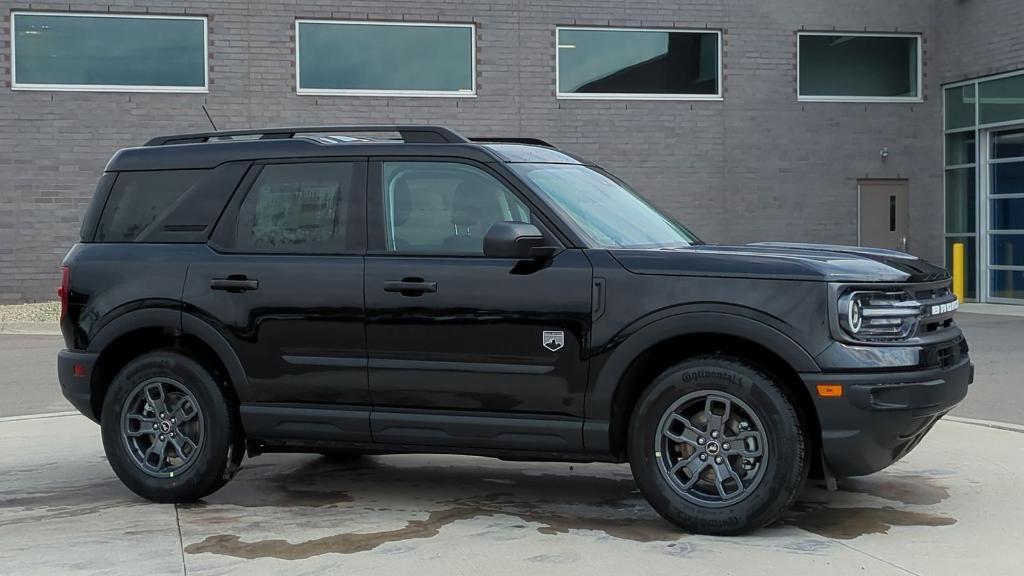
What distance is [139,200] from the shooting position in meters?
6.86

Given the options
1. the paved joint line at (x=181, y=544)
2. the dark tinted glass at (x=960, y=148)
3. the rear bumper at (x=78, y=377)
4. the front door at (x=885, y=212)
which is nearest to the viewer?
the paved joint line at (x=181, y=544)

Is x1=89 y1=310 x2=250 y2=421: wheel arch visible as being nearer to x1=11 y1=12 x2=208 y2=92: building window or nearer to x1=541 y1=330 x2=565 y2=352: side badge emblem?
x1=541 y1=330 x2=565 y2=352: side badge emblem

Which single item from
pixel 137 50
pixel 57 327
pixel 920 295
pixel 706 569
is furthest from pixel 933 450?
pixel 137 50

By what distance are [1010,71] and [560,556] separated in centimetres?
1935

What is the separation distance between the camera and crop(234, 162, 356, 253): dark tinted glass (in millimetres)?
6410

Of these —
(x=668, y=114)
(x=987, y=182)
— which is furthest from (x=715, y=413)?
(x=987, y=182)

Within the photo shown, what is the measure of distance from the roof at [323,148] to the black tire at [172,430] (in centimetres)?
109

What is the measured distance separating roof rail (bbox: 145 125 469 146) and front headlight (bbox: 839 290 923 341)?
2.13m

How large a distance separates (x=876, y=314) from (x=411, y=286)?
221 centimetres

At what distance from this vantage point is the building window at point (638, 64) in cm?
2297

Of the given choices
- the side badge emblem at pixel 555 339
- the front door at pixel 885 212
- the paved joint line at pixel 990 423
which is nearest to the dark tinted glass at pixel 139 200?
the side badge emblem at pixel 555 339

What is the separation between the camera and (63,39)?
21.4 metres

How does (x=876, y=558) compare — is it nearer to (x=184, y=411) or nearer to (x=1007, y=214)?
(x=184, y=411)

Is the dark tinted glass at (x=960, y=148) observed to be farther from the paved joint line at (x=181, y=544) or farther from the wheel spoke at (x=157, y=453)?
the paved joint line at (x=181, y=544)
